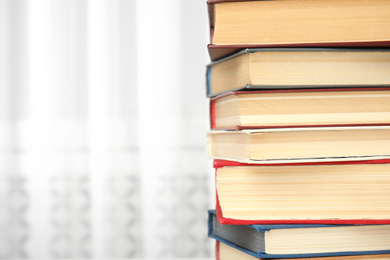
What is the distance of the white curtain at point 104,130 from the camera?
37.1 inches

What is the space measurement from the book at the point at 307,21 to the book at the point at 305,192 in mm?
159

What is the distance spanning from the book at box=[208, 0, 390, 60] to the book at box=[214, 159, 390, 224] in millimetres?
159

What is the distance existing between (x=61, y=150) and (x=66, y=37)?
258 millimetres

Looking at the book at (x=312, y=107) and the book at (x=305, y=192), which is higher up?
the book at (x=312, y=107)

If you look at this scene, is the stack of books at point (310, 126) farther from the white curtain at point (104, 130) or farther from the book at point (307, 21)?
the white curtain at point (104, 130)

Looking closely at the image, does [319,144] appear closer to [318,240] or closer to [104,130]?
[318,240]

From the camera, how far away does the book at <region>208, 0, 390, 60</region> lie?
0.55 metres

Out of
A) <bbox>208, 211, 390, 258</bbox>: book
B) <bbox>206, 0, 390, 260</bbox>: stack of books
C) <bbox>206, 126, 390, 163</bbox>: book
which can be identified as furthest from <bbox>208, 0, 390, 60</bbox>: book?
<bbox>208, 211, 390, 258</bbox>: book

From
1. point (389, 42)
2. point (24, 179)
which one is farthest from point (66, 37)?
point (389, 42)

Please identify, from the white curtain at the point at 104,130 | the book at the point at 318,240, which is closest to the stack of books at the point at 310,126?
the book at the point at 318,240

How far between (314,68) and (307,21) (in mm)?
62

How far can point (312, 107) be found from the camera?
56 centimetres

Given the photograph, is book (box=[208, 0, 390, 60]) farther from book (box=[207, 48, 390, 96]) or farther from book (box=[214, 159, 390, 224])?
book (box=[214, 159, 390, 224])

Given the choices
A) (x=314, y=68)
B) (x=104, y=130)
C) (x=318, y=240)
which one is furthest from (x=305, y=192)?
(x=104, y=130)
